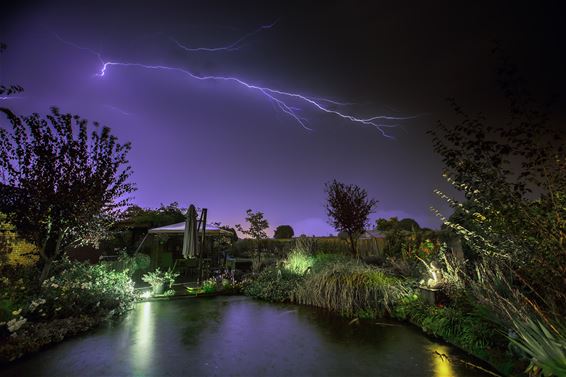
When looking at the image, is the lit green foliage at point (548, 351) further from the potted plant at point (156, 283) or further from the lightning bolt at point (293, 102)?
the lightning bolt at point (293, 102)

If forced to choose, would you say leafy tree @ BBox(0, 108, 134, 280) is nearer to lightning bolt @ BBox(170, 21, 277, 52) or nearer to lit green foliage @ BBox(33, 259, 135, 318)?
lit green foliage @ BBox(33, 259, 135, 318)

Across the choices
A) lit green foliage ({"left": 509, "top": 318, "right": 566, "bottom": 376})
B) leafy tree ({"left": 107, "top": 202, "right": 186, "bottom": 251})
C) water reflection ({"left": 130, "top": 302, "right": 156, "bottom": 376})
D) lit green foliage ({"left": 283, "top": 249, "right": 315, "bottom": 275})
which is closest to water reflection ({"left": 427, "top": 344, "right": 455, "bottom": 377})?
lit green foliage ({"left": 509, "top": 318, "right": 566, "bottom": 376})

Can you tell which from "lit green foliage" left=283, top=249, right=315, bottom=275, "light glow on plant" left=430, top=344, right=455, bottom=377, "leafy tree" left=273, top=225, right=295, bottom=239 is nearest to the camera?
"light glow on plant" left=430, top=344, right=455, bottom=377

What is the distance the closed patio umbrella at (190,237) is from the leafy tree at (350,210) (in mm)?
6808

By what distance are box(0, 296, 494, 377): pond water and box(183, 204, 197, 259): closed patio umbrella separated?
259cm

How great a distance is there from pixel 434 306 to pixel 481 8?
7.75 meters

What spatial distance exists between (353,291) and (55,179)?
6.61 metres

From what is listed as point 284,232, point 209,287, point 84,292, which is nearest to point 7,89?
point 84,292

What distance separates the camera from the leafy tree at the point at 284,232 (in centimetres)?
2736

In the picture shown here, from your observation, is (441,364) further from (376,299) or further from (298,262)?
(298,262)

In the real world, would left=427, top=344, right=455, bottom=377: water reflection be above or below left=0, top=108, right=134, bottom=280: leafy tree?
below

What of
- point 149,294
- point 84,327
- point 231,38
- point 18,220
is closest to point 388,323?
point 84,327

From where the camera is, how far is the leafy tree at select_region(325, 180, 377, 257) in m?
12.2

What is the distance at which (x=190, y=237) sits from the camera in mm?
8016
